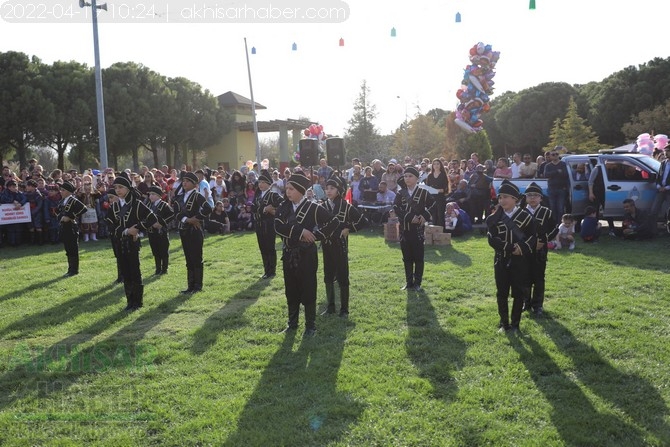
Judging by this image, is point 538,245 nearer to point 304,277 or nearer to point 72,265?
point 304,277

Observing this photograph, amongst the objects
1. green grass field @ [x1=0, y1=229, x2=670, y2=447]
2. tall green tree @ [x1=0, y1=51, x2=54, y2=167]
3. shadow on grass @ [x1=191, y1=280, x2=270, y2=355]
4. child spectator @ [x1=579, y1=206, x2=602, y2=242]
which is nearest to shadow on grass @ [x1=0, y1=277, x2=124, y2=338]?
green grass field @ [x1=0, y1=229, x2=670, y2=447]

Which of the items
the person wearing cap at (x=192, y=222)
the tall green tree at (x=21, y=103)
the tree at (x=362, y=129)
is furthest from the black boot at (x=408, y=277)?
the tree at (x=362, y=129)

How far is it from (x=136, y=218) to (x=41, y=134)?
27.7m

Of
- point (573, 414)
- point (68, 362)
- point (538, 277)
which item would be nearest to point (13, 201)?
point (68, 362)

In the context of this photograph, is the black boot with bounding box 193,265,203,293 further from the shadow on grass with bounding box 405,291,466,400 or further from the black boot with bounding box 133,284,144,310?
the shadow on grass with bounding box 405,291,466,400

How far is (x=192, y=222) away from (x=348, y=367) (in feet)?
14.6

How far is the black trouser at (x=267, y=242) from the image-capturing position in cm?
1011

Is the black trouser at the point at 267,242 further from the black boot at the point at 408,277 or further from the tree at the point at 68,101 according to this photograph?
the tree at the point at 68,101

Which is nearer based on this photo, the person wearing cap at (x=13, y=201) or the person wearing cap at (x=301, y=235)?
the person wearing cap at (x=301, y=235)

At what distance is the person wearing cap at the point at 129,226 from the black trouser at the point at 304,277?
8.40 ft

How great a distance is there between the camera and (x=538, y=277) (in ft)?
23.6

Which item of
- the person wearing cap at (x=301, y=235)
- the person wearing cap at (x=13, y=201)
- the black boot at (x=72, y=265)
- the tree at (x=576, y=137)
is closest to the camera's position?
the person wearing cap at (x=301, y=235)

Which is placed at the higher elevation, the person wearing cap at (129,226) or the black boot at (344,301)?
the person wearing cap at (129,226)

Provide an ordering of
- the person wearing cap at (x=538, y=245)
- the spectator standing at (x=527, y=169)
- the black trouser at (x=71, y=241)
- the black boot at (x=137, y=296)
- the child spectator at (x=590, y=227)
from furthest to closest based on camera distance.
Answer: the spectator standing at (x=527, y=169) < the child spectator at (x=590, y=227) < the black trouser at (x=71, y=241) < the black boot at (x=137, y=296) < the person wearing cap at (x=538, y=245)
